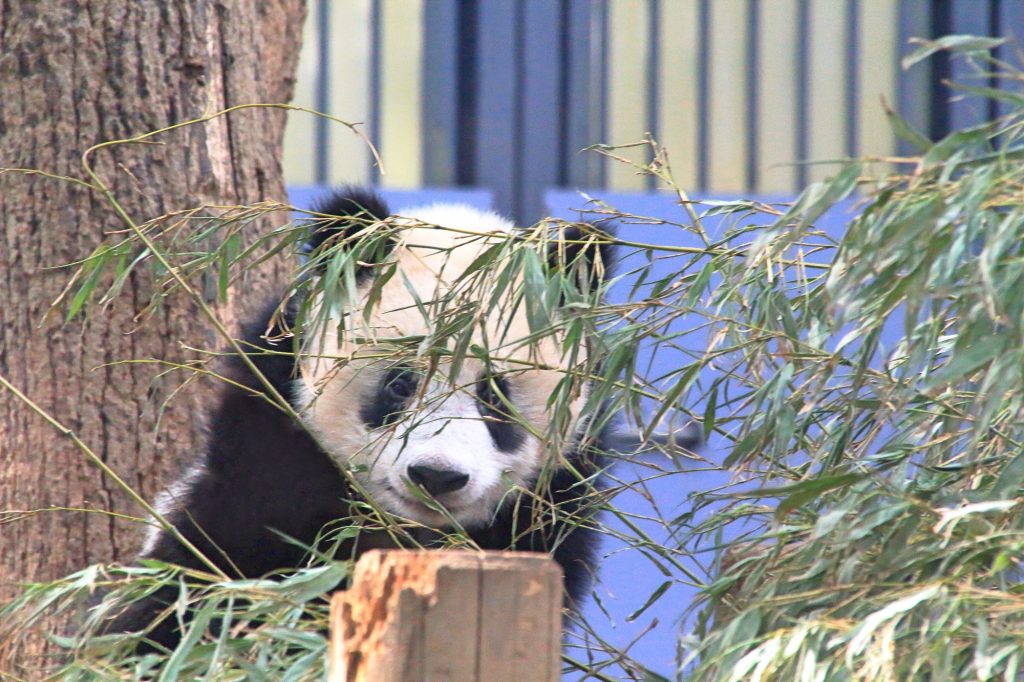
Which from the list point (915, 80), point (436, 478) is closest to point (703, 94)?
point (915, 80)

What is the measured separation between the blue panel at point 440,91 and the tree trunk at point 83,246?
2.18 meters

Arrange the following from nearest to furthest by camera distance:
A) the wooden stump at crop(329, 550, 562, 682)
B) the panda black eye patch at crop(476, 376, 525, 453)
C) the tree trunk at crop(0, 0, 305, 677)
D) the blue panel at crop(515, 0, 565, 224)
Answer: the wooden stump at crop(329, 550, 562, 682), the tree trunk at crop(0, 0, 305, 677), the panda black eye patch at crop(476, 376, 525, 453), the blue panel at crop(515, 0, 565, 224)

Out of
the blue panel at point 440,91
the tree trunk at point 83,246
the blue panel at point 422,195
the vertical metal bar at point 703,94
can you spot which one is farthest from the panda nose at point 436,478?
the vertical metal bar at point 703,94

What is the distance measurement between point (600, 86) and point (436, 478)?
265cm

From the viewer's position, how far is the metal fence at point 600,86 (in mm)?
4270

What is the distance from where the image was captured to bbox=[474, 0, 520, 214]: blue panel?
424 centimetres

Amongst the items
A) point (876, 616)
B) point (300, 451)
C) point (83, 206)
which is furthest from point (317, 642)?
point (83, 206)

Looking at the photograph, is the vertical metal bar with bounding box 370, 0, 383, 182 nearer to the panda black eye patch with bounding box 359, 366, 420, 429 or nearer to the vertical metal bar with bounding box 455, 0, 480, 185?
the vertical metal bar with bounding box 455, 0, 480, 185

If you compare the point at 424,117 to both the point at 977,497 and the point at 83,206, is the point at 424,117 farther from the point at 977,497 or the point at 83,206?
the point at 977,497

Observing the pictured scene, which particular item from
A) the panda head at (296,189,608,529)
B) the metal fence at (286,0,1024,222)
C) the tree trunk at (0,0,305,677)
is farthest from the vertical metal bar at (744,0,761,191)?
the tree trunk at (0,0,305,677)

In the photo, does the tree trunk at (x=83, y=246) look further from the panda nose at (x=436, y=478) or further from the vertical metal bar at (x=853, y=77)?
the vertical metal bar at (x=853, y=77)

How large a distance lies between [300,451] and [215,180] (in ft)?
1.58

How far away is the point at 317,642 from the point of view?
1.20 meters

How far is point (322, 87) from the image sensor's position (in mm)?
4281
